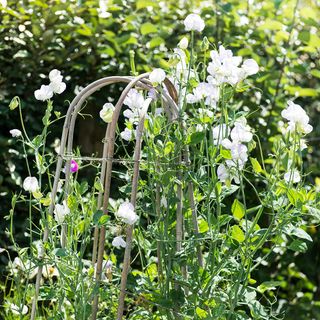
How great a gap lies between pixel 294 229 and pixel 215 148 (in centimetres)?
30

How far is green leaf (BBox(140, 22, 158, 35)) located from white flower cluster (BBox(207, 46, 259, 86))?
113cm

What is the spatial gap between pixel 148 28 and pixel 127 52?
177 millimetres

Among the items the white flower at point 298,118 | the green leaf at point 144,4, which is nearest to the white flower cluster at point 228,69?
the white flower at point 298,118

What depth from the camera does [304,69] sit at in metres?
3.15

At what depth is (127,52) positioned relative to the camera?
316 cm

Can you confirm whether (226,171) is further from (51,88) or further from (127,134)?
(51,88)

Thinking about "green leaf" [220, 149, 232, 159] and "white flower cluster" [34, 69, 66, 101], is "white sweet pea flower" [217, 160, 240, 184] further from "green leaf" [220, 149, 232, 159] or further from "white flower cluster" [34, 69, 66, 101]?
"white flower cluster" [34, 69, 66, 101]

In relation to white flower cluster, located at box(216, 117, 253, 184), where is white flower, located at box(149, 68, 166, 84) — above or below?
above

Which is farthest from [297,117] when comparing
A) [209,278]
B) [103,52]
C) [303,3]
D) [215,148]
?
[303,3]

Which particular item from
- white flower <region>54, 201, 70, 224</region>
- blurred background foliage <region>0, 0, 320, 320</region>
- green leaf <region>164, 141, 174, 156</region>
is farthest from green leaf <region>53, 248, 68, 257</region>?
blurred background foliage <region>0, 0, 320, 320</region>

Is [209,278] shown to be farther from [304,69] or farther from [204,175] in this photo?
[304,69]

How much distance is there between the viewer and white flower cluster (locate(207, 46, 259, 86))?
6.11 feet

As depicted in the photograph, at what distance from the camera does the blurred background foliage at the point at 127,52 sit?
2.95 m

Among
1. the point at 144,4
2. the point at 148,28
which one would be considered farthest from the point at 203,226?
the point at 144,4
